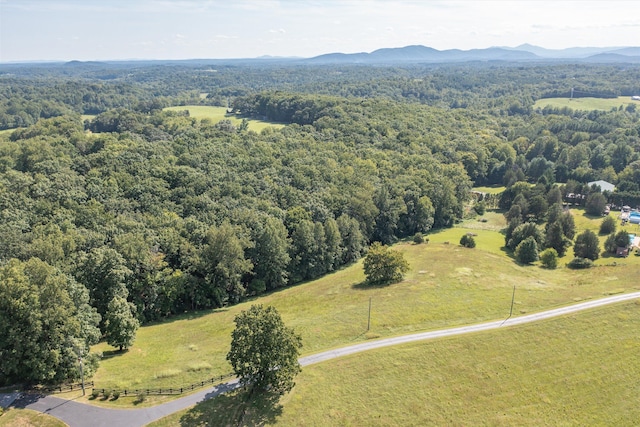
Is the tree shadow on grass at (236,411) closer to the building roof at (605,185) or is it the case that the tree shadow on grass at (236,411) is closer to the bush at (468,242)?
the bush at (468,242)

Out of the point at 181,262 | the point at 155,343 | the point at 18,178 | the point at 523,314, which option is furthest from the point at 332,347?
the point at 18,178

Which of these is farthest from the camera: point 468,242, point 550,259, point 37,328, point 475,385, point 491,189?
point 491,189

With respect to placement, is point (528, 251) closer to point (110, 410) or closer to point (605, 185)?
point (605, 185)

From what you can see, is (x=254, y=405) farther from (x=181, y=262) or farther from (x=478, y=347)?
(x=181, y=262)

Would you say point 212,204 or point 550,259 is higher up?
point 212,204

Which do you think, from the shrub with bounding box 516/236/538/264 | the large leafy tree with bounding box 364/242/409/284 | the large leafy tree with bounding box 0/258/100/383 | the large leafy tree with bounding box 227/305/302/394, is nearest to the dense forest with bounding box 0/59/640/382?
the large leafy tree with bounding box 0/258/100/383

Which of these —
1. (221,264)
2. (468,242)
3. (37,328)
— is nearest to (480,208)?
(468,242)

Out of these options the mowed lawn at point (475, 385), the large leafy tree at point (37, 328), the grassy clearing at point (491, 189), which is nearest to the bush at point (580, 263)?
the mowed lawn at point (475, 385)
